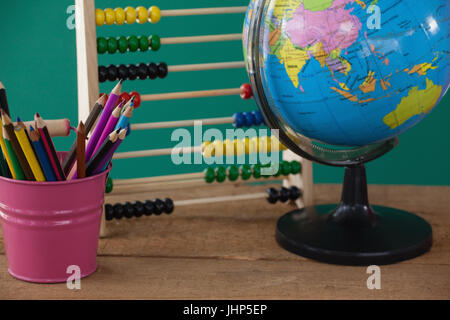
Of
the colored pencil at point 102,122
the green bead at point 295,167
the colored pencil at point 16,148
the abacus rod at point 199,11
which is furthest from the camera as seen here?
the green bead at point 295,167

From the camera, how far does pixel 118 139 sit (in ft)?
3.52

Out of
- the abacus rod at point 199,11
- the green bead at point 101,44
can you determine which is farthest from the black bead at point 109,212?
the abacus rod at point 199,11

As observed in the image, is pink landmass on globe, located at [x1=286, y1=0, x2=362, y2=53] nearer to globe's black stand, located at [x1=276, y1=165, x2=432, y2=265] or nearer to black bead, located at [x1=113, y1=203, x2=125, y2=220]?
globe's black stand, located at [x1=276, y1=165, x2=432, y2=265]

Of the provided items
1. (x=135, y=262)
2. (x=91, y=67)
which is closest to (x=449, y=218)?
(x=135, y=262)

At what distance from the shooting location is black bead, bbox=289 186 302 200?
149 cm

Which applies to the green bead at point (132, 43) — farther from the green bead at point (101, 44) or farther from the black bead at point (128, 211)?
the black bead at point (128, 211)

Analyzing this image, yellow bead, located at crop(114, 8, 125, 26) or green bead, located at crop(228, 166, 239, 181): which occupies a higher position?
yellow bead, located at crop(114, 8, 125, 26)

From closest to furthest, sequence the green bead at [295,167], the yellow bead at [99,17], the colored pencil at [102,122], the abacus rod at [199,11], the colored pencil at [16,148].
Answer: the colored pencil at [16,148]
the colored pencil at [102,122]
the yellow bead at [99,17]
the abacus rod at [199,11]
the green bead at [295,167]

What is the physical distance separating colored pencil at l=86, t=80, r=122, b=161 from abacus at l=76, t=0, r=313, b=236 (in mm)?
179

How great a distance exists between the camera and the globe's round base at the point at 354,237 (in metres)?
1.16

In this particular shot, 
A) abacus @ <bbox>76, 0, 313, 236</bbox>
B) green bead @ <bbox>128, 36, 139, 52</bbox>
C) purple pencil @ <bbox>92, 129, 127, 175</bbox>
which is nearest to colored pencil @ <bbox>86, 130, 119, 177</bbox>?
purple pencil @ <bbox>92, 129, 127, 175</bbox>

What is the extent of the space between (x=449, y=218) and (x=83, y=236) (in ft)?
2.58

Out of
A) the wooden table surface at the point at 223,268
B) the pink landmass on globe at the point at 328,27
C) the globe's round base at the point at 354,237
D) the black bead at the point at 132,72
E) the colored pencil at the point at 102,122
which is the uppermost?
the pink landmass on globe at the point at 328,27

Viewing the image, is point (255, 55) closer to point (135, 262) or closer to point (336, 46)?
point (336, 46)
